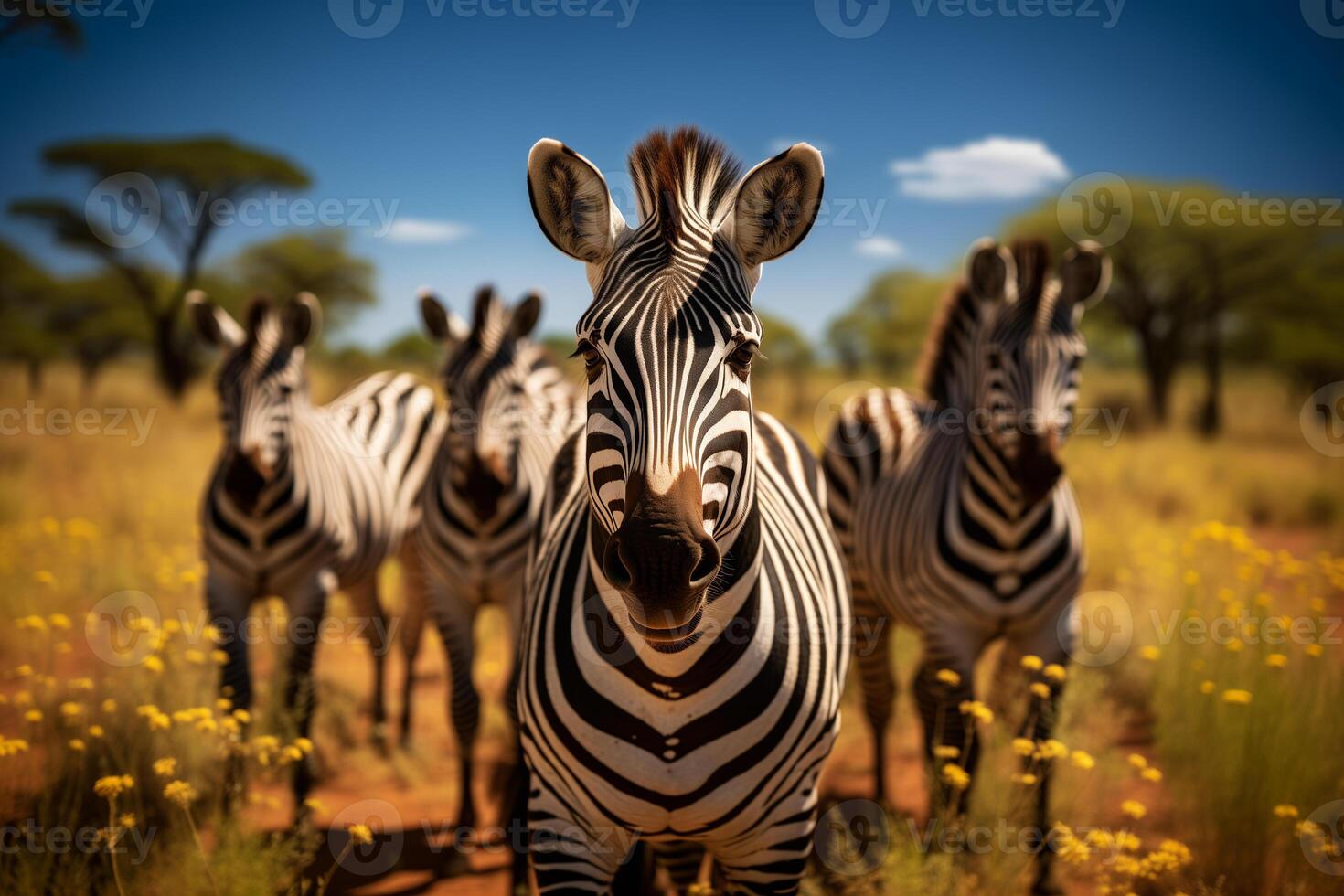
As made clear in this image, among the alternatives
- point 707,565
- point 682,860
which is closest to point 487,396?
point 682,860

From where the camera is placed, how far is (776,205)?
7.45 ft

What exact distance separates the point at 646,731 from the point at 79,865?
112 inches

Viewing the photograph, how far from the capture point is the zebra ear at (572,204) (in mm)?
2250

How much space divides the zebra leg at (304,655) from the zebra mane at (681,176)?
11.9 ft

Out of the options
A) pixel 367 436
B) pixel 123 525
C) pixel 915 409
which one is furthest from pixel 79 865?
pixel 123 525

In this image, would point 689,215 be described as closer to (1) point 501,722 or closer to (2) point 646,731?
(2) point 646,731

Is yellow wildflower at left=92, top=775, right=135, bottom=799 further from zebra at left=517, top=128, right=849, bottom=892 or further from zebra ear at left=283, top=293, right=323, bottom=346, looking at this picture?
zebra ear at left=283, top=293, right=323, bottom=346

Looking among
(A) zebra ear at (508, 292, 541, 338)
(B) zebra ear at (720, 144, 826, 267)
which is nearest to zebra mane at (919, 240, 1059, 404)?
(B) zebra ear at (720, 144, 826, 267)

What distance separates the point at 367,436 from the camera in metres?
6.34

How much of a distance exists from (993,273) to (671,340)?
302 centimetres

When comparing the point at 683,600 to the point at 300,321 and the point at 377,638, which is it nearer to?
the point at 300,321

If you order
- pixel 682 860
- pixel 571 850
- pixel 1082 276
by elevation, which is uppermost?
pixel 1082 276

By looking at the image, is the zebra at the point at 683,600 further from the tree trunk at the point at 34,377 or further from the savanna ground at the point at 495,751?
the tree trunk at the point at 34,377

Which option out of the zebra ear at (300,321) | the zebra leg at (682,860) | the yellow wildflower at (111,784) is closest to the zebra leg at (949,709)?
the zebra leg at (682,860)
